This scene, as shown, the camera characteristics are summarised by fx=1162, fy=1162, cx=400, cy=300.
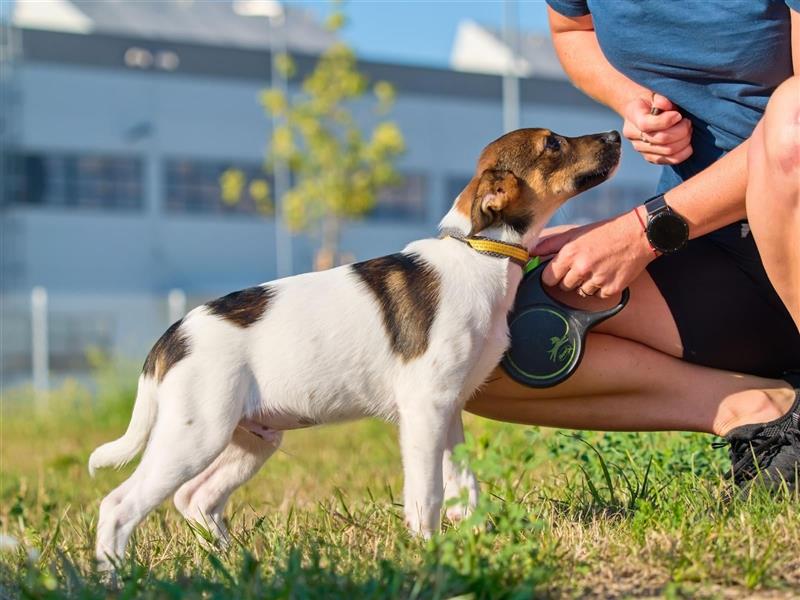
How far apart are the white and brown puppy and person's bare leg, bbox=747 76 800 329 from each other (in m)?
0.82

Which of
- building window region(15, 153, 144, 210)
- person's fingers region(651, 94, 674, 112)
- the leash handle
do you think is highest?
person's fingers region(651, 94, 674, 112)

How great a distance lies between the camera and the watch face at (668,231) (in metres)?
3.77

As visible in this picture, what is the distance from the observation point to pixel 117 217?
28.5 metres

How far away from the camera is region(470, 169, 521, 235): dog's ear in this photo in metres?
3.88

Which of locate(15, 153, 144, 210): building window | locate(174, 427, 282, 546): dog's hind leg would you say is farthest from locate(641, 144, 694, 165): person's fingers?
locate(15, 153, 144, 210): building window

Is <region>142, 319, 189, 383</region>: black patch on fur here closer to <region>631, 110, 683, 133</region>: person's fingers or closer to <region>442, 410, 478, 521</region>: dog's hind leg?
<region>442, 410, 478, 521</region>: dog's hind leg

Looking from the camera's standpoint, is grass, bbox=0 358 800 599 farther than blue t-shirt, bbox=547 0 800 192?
No

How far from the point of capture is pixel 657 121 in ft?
12.8

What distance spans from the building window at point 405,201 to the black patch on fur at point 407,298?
26.8 meters

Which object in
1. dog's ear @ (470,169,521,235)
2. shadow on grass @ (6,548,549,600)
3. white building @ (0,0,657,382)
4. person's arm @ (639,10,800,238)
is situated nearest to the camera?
shadow on grass @ (6,548,549,600)

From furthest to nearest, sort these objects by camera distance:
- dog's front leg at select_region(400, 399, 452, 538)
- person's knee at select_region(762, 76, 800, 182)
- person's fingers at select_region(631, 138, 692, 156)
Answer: person's fingers at select_region(631, 138, 692, 156) → dog's front leg at select_region(400, 399, 452, 538) → person's knee at select_region(762, 76, 800, 182)

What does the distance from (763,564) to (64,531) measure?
2617mm

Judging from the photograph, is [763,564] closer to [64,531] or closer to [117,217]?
[64,531]

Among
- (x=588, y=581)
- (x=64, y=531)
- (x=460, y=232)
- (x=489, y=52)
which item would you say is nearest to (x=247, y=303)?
(x=460, y=232)
